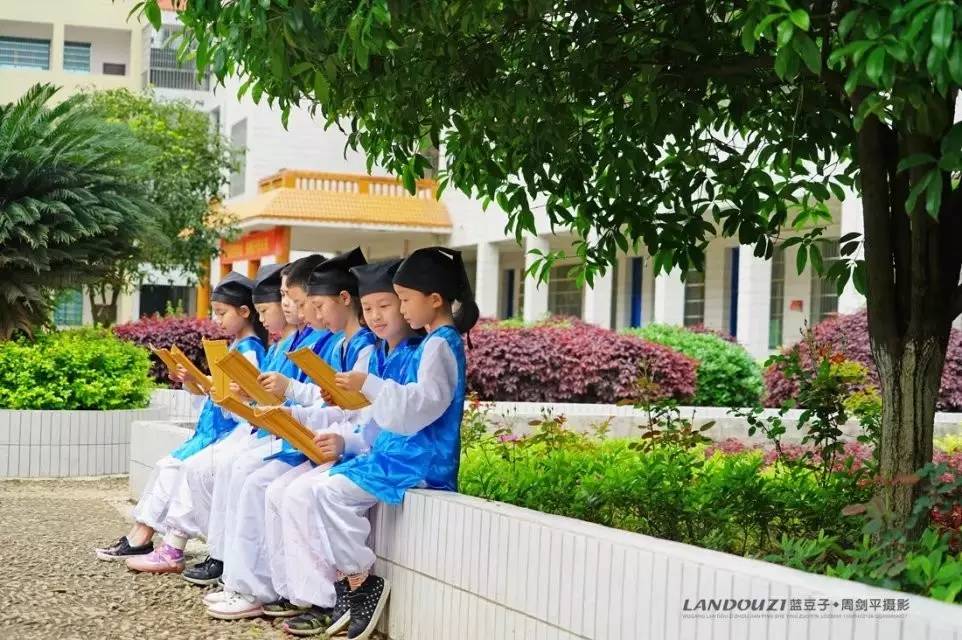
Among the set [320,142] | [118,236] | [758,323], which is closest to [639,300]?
[758,323]

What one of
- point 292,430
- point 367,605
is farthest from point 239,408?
point 367,605

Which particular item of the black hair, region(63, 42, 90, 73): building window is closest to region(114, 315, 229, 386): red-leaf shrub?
the black hair

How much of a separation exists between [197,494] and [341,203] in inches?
814

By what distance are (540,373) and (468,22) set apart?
10417 mm

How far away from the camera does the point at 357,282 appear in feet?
21.7

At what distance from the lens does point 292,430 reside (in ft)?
19.8

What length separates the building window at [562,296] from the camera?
29.0 m

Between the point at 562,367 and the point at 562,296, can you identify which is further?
the point at 562,296

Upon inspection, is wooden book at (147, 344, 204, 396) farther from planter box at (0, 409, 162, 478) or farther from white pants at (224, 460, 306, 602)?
planter box at (0, 409, 162, 478)

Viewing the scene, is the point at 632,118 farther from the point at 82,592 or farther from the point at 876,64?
the point at 82,592

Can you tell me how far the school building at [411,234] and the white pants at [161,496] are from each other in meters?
11.1

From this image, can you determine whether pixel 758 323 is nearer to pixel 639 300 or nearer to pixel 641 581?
pixel 639 300

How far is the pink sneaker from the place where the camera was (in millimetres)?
7273

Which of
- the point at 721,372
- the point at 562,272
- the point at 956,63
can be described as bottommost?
the point at 721,372
